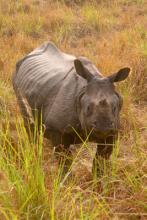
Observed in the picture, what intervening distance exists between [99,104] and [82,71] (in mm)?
407

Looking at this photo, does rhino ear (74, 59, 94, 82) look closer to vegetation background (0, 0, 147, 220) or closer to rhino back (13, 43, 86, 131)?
rhino back (13, 43, 86, 131)

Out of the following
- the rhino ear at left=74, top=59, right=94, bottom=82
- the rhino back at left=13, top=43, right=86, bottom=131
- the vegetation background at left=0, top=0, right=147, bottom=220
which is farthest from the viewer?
the rhino back at left=13, top=43, right=86, bottom=131

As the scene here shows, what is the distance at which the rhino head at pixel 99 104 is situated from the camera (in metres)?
3.29

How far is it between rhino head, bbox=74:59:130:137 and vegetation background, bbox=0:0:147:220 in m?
0.17

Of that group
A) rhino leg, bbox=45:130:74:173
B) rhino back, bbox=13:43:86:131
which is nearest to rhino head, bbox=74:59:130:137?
rhino back, bbox=13:43:86:131

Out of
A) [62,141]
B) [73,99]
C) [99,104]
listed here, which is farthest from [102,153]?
[99,104]

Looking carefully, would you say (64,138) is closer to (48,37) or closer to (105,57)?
(105,57)

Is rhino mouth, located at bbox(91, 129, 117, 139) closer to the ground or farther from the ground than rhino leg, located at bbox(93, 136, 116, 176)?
farther from the ground

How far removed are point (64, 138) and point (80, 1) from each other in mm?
7557

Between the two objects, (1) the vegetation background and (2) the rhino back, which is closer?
(1) the vegetation background

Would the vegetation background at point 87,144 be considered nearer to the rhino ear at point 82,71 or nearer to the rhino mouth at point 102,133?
the rhino mouth at point 102,133

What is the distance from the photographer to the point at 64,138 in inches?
154

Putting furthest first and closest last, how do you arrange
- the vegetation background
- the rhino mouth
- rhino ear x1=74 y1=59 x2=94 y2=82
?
rhino ear x1=74 y1=59 x2=94 y2=82
the rhino mouth
the vegetation background

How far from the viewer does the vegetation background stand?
8.77ft
